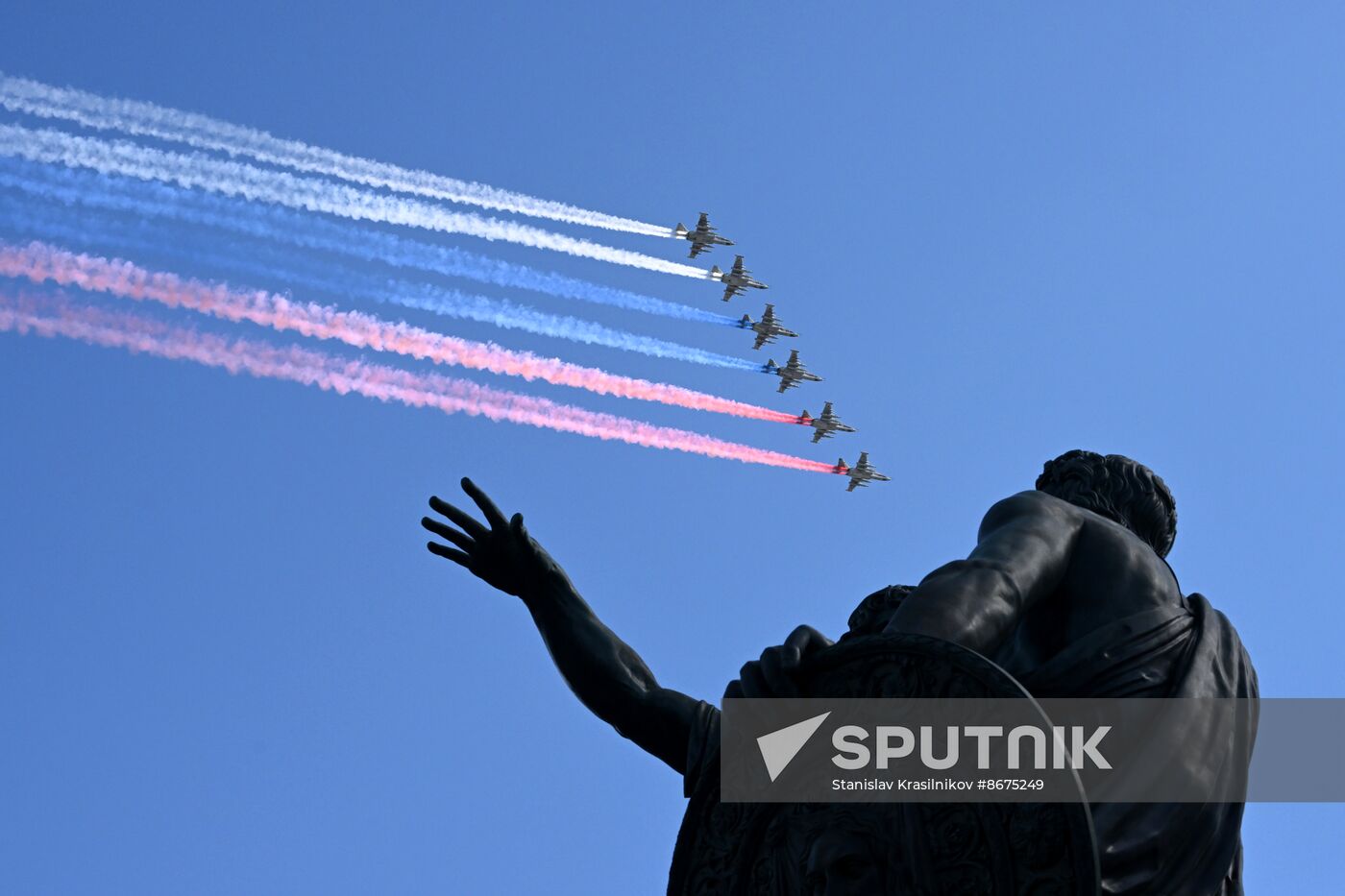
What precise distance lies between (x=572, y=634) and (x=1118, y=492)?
2.77 metres

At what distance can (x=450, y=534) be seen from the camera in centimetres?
974

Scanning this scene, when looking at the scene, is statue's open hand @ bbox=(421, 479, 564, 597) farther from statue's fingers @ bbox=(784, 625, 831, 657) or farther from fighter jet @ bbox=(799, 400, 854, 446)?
fighter jet @ bbox=(799, 400, 854, 446)

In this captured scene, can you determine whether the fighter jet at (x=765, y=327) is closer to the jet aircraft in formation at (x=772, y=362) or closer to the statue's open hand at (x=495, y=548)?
the jet aircraft in formation at (x=772, y=362)

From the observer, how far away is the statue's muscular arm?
25.7 feet

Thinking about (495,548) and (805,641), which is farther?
(495,548)

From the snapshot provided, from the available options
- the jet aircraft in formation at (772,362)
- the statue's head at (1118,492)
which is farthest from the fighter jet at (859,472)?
the statue's head at (1118,492)

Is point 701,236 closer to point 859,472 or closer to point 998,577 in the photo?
point 859,472

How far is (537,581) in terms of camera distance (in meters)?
9.61

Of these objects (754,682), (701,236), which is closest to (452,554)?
(754,682)

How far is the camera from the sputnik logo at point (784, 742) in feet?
25.1

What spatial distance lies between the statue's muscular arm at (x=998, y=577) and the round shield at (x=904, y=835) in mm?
284

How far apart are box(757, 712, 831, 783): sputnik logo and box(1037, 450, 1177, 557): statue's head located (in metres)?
2.57

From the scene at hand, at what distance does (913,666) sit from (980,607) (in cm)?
69

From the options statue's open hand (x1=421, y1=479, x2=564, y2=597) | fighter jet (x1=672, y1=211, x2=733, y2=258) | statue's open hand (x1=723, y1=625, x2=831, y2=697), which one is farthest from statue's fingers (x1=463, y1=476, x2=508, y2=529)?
fighter jet (x1=672, y1=211, x2=733, y2=258)
